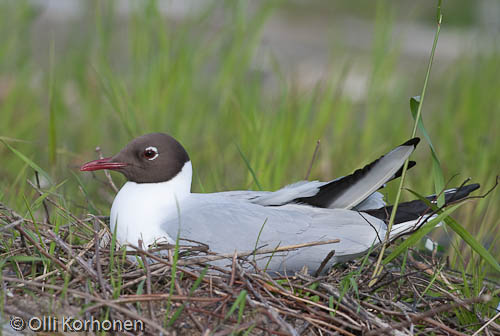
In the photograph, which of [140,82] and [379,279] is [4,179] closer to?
[140,82]

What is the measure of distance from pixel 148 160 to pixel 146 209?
0.28 metres

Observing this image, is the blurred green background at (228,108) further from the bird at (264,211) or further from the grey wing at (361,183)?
the grey wing at (361,183)

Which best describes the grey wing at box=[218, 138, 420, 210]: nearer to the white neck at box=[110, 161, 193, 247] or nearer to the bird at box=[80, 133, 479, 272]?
the bird at box=[80, 133, 479, 272]

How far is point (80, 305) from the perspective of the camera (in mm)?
2494

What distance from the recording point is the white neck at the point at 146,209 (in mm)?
3104

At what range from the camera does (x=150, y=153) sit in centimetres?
329

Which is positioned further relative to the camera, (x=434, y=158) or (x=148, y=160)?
(x=148, y=160)

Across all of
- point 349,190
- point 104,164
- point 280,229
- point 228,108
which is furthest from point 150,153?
point 228,108

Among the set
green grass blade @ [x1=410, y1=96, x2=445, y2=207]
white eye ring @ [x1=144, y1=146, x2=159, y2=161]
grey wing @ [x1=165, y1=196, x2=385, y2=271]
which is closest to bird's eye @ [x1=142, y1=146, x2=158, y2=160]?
white eye ring @ [x1=144, y1=146, x2=159, y2=161]

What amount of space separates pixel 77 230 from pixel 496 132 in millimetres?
3684

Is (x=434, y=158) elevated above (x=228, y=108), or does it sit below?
above

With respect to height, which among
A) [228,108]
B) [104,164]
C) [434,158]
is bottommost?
[228,108]

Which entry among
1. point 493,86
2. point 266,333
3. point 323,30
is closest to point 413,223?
point 266,333

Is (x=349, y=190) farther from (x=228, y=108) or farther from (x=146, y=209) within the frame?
(x=228, y=108)
